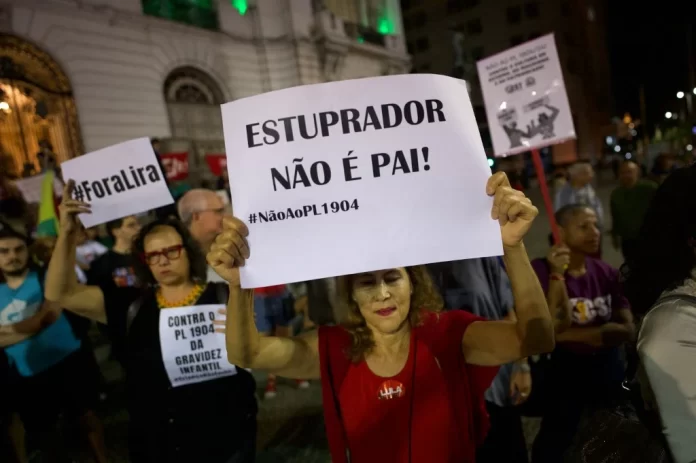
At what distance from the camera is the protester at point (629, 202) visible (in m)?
5.26

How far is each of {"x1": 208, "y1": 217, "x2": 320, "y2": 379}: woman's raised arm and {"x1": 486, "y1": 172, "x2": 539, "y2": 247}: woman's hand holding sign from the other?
2.52 ft

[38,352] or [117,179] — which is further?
[38,352]

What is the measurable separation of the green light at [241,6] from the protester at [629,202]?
1526cm

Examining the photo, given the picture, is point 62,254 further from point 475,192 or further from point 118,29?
point 118,29

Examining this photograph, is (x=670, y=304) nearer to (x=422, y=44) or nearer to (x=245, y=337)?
(x=245, y=337)

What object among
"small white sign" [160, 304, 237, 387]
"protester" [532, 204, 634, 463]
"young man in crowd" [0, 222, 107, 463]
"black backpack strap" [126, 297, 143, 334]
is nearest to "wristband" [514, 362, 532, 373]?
"protester" [532, 204, 634, 463]

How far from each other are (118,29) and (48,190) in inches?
417

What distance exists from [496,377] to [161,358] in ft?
5.70

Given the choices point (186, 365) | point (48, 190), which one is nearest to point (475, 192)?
point (186, 365)

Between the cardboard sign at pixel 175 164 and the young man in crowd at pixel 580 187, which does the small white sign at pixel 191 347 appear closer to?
the young man in crowd at pixel 580 187

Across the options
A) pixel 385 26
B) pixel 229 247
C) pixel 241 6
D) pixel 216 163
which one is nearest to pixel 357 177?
pixel 229 247

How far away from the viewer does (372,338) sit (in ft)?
5.71

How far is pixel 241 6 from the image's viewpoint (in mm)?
17125

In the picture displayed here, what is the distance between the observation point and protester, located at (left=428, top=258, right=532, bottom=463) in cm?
258
